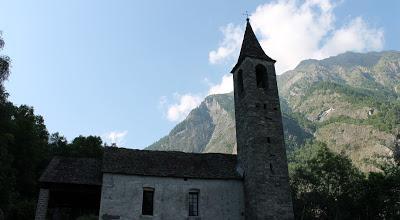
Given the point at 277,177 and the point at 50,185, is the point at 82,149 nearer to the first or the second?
the point at 50,185

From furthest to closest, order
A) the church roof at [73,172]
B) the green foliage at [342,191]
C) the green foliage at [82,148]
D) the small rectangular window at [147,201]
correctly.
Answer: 1. the green foliage at [82,148]
2. the green foliage at [342,191]
3. the small rectangular window at [147,201]
4. the church roof at [73,172]

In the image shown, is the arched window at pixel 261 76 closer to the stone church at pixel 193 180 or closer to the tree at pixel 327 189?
the stone church at pixel 193 180

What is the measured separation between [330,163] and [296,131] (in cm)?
10202

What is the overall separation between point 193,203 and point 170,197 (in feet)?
5.39

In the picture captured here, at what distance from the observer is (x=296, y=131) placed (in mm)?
141125

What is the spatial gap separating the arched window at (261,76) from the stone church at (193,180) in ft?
1.39

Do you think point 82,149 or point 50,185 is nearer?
point 50,185

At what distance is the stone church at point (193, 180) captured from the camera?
923 inches

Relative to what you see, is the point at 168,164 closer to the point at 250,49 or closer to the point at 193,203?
the point at 193,203

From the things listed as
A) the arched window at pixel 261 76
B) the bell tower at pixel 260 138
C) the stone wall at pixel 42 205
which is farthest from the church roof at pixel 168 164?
the arched window at pixel 261 76

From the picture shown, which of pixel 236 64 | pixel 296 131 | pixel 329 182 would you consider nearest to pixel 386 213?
pixel 329 182

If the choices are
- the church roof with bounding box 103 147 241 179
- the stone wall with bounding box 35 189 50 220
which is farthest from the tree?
the stone wall with bounding box 35 189 50 220

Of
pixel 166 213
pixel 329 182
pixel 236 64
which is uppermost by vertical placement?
pixel 236 64

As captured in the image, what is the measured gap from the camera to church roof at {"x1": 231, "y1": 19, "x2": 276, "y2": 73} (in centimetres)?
2906
